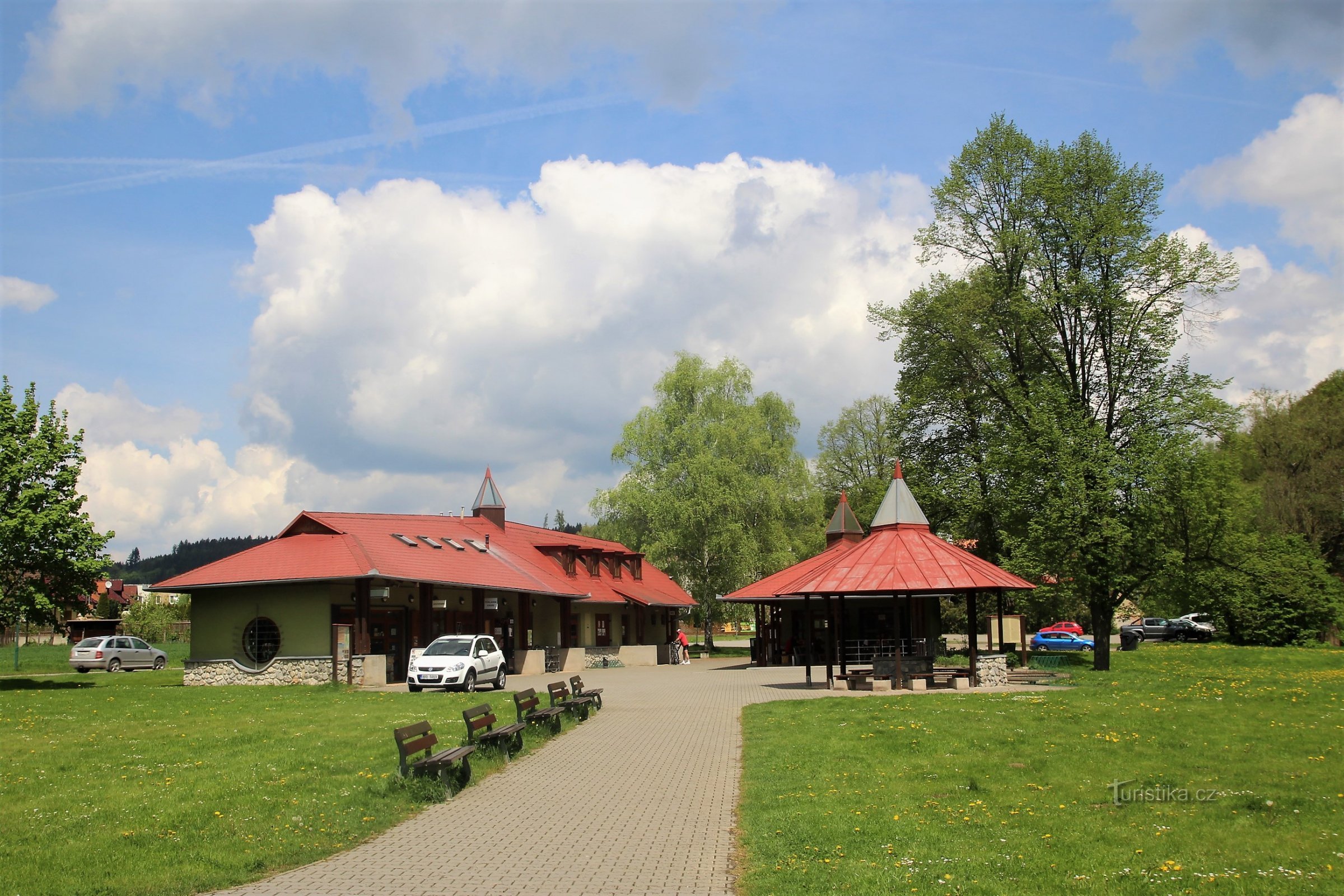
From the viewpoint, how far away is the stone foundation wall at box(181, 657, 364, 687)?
29922 mm

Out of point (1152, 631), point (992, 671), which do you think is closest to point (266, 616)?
point (992, 671)

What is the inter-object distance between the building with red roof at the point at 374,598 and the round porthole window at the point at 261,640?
0.12 feet

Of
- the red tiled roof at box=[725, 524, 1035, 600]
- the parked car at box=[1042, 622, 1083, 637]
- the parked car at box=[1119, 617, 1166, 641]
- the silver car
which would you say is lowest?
the parked car at box=[1119, 617, 1166, 641]

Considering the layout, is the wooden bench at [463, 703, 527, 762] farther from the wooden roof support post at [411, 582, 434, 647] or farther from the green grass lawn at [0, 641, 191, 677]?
the green grass lawn at [0, 641, 191, 677]

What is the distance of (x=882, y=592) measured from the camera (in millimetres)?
26141

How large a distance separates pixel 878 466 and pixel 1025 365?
→ 80.0 feet

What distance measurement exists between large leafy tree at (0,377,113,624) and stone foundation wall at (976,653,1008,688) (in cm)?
2528

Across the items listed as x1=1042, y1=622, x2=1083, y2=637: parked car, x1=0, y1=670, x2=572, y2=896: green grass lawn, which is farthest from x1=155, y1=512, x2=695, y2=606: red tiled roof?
x1=1042, y1=622, x2=1083, y2=637: parked car

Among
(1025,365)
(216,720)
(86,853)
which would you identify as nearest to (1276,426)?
(1025,365)

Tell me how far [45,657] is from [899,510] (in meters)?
43.1

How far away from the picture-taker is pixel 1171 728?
1577 cm

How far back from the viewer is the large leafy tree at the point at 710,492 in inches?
1903

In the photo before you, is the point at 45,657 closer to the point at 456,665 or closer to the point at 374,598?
the point at 374,598

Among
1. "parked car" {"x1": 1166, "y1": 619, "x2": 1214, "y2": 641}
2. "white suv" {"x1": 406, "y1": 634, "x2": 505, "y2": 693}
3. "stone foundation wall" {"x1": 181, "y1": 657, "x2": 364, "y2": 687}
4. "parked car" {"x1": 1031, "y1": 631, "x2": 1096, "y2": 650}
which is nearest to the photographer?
"white suv" {"x1": 406, "y1": 634, "x2": 505, "y2": 693}
